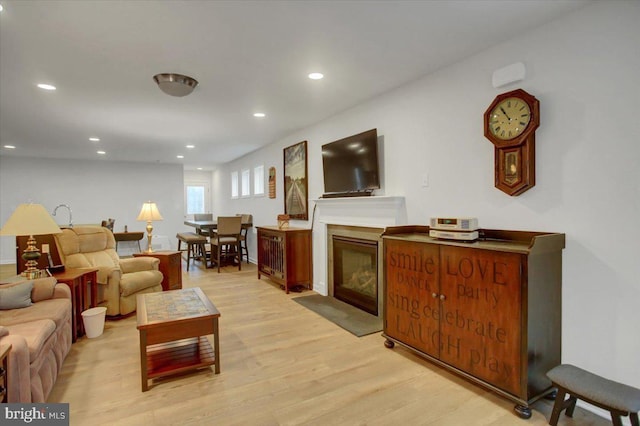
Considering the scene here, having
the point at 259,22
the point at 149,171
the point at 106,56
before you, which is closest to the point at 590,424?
the point at 259,22

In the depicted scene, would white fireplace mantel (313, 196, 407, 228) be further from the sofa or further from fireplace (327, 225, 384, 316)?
the sofa

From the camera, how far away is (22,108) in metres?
3.93

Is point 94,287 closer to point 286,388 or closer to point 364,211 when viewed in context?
point 286,388

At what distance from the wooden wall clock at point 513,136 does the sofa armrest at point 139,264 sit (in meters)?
3.91

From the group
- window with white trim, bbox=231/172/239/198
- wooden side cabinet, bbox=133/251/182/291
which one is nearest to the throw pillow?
wooden side cabinet, bbox=133/251/182/291

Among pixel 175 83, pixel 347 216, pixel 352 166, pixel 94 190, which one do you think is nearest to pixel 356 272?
pixel 347 216

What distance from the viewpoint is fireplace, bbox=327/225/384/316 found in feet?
12.3

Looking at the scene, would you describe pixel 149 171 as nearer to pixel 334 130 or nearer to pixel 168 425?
pixel 334 130

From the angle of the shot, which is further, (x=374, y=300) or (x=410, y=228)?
(x=374, y=300)

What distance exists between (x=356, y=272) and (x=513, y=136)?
2.37 metres

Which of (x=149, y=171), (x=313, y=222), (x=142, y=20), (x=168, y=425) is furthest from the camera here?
(x=149, y=171)

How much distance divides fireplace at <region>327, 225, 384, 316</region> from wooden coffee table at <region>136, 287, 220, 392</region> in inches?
70.9

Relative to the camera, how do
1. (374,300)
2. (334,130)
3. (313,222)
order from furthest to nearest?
(313,222) < (334,130) < (374,300)

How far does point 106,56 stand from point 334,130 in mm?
2621
